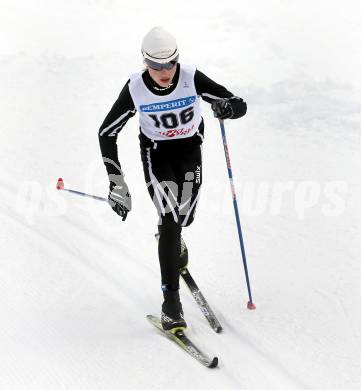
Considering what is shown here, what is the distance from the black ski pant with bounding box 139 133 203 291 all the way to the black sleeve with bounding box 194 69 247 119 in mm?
359

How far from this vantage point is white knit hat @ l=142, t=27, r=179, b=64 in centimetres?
338

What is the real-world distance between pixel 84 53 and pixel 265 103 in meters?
5.47

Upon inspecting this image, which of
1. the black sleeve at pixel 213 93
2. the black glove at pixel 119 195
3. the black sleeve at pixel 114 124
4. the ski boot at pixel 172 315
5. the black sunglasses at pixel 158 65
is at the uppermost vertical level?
the black sunglasses at pixel 158 65

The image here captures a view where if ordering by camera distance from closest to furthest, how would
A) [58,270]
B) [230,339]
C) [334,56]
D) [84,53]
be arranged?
[230,339]
[58,270]
[334,56]
[84,53]

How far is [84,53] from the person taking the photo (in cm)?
1284

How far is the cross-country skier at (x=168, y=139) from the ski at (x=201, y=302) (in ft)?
0.93

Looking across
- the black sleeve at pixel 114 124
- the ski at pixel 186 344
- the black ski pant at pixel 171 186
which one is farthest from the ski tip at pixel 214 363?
the black sleeve at pixel 114 124

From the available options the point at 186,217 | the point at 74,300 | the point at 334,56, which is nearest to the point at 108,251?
the point at 74,300

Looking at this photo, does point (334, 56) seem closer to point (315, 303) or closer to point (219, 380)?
point (315, 303)

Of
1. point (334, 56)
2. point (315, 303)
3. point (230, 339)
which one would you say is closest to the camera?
point (230, 339)

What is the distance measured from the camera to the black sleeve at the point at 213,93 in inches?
149

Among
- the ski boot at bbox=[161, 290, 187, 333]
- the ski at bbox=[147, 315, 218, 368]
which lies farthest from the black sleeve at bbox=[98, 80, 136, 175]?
the ski at bbox=[147, 315, 218, 368]

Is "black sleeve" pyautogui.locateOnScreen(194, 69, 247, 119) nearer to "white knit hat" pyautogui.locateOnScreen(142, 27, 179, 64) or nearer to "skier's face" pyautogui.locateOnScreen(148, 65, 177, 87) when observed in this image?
"skier's face" pyautogui.locateOnScreen(148, 65, 177, 87)

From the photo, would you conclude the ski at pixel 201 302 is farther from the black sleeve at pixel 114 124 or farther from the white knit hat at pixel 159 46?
the white knit hat at pixel 159 46
